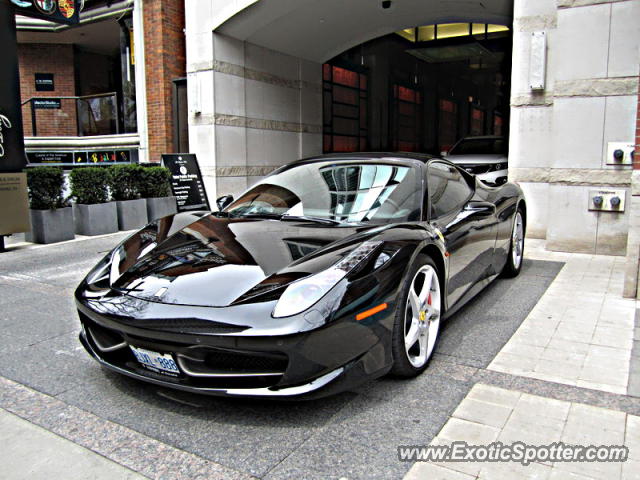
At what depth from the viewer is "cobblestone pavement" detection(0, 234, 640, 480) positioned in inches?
94.6

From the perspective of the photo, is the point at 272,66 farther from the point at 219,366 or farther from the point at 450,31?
the point at 219,366

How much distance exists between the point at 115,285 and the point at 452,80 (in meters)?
24.2

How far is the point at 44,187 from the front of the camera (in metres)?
7.82

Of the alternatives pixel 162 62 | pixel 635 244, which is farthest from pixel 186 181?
pixel 635 244

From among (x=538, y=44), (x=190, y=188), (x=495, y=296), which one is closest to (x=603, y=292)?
(x=495, y=296)

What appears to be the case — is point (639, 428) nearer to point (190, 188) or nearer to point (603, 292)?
point (603, 292)

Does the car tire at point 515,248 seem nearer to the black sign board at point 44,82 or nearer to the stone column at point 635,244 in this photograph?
the stone column at point 635,244

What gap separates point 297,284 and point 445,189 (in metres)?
1.96

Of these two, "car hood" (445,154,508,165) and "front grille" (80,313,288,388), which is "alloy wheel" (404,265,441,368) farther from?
"car hood" (445,154,508,165)

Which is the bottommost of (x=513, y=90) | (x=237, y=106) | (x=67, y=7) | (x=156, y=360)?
(x=156, y=360)

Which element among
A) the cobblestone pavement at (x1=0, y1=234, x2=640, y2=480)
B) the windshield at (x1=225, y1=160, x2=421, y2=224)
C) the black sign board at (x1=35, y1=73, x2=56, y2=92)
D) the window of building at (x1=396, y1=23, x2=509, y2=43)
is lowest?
the cobblestone pavement at (x1=0, y1=234, x2=640, y2=480)

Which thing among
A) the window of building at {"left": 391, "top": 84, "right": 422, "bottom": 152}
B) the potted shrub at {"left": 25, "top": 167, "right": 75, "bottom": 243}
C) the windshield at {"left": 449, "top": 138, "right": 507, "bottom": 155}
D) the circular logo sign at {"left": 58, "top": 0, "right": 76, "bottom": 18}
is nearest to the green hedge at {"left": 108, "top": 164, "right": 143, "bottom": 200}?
the potted shrub at {"left": 25, "top": 167, "right": 75, "bottom": 243}

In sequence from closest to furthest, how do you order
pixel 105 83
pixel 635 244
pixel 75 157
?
pixel 635 244
pixel 75 157
pixel 105 83

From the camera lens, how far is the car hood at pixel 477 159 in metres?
10.3
